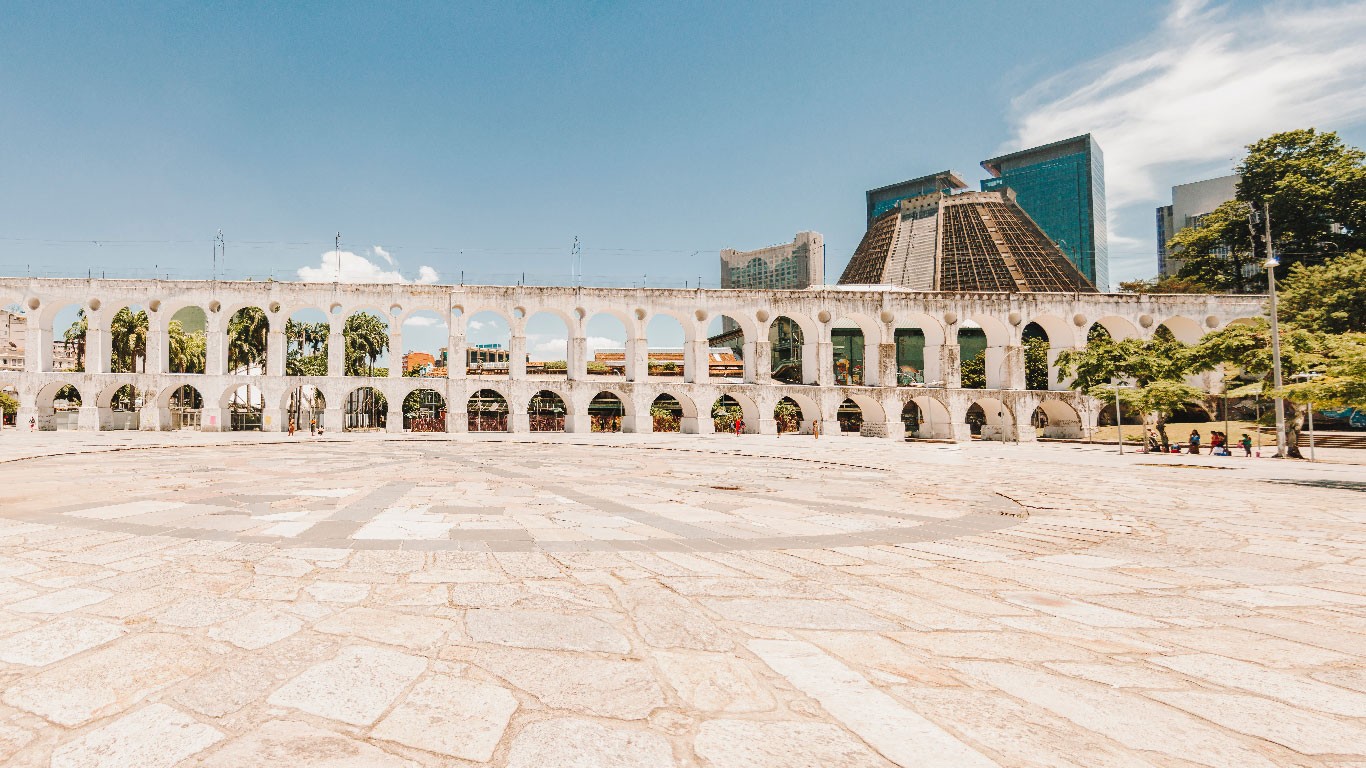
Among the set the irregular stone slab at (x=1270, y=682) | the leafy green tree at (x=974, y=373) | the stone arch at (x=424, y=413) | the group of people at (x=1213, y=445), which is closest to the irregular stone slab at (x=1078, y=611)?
the irregular stone slab at (x=1270, y=682)

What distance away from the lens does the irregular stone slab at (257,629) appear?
3.38 metres

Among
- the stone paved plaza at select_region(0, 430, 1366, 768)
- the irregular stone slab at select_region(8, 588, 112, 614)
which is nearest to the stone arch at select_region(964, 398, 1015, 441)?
the stone paved plaza at select_region(0, 430, 1366, 768)

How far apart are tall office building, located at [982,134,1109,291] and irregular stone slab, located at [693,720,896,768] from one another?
152m

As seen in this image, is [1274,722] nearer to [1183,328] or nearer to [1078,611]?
[1078,611]

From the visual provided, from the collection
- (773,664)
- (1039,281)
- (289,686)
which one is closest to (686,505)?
(773,664)

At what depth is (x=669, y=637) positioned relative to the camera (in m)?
3.53

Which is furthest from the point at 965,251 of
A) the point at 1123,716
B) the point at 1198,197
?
the point at 1123,716

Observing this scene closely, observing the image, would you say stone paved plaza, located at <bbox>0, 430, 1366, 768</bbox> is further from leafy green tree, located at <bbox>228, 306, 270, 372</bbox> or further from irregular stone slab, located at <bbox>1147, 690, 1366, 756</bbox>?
leafy green tree, located at <bbox>228, 306, 270, 372</bbox>

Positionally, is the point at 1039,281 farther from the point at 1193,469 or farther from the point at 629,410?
the point at 1193,469

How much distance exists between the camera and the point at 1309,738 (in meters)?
2.40

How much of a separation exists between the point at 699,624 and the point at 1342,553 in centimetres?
680

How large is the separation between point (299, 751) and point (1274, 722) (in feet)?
12.3

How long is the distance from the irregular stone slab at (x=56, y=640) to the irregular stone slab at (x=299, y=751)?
5.33ft

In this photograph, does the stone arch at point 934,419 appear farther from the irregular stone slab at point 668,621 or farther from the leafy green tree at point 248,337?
the leafy green tree at point 248,337
